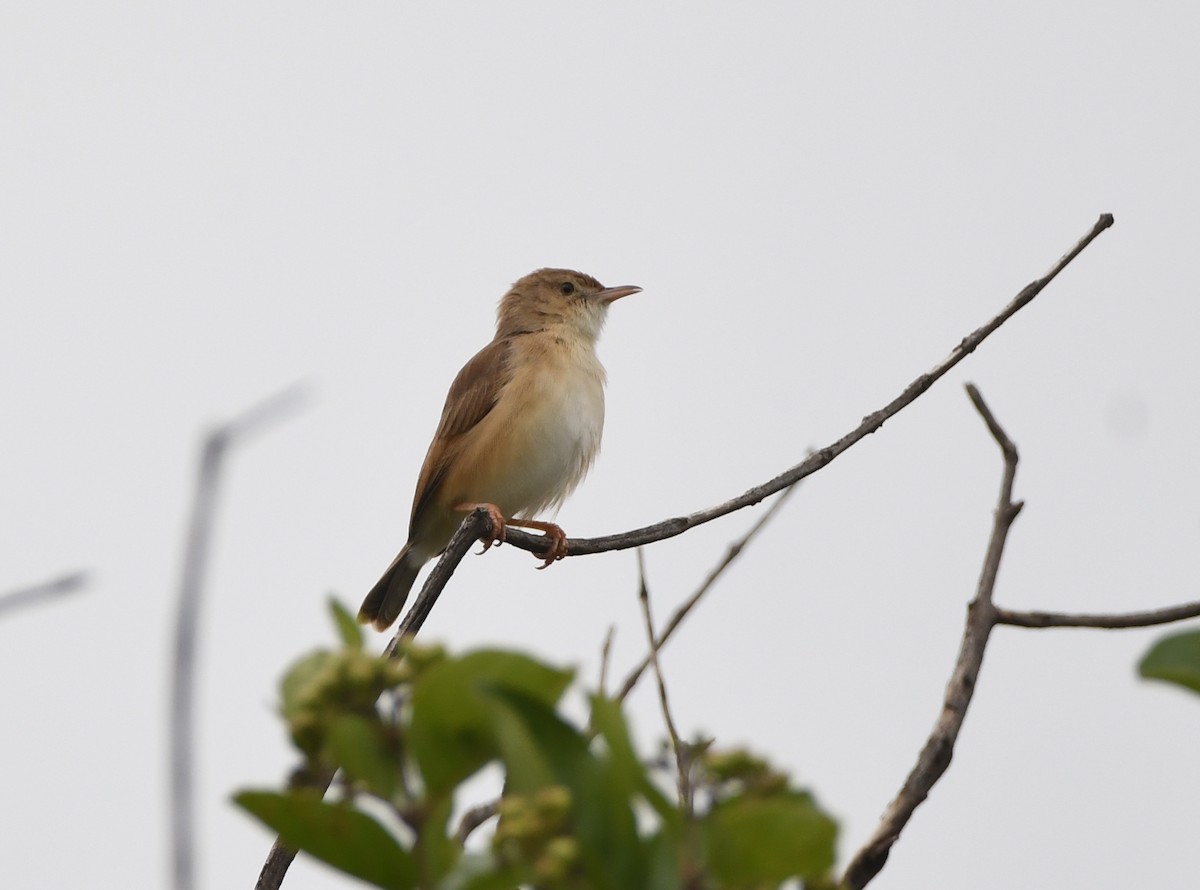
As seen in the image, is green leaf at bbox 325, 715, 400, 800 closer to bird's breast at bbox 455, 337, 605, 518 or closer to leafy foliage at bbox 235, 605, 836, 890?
leafy foliage at bbox 235, 605, 836, 890

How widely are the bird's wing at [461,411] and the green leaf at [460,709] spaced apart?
17.1ft

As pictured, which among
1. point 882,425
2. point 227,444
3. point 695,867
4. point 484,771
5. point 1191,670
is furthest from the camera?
point 882,425

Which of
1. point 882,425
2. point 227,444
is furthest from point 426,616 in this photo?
point 227,444


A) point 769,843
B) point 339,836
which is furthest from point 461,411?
point 769,843

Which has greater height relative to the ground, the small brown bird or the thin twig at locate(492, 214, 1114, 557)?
the small brown bird

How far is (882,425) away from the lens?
3.12m

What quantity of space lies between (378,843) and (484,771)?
12cm

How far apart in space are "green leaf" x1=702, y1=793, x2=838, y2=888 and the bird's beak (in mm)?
6381

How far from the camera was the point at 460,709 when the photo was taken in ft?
4.35

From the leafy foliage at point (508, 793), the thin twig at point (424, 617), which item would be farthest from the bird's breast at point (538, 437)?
the leafy foliage at point (508, 793)

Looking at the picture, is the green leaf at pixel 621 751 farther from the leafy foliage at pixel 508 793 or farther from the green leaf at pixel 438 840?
the green leaf at pixel 438 840

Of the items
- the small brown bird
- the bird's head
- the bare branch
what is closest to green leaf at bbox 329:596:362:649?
the bare branch

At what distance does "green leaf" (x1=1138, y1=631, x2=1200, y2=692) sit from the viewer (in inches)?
59.1

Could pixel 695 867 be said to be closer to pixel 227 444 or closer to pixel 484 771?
pixel 484 771
